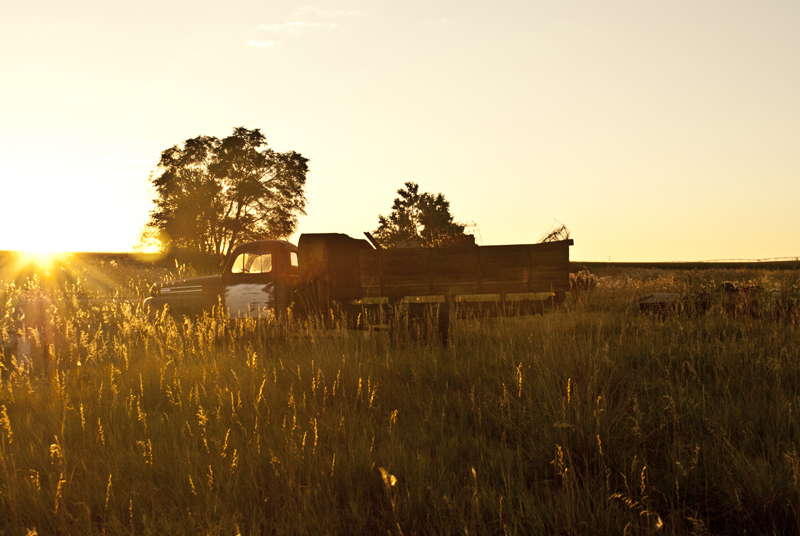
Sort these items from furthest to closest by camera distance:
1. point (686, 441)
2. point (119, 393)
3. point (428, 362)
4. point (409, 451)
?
point (428, 362)
point (119, 393)
point (686, 441)
point (409, 451)

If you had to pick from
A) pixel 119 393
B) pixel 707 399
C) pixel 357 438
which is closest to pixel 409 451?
pixel 357 438

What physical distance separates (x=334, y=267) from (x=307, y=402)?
318cm

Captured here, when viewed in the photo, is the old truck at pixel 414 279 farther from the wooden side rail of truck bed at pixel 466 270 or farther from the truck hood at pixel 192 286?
the truck hood at pixel 192 286

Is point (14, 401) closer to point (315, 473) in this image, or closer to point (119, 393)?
point (119, 393)

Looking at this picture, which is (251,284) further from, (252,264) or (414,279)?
(414,279)

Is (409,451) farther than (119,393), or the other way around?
(119,393)

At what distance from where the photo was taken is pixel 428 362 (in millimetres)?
5555

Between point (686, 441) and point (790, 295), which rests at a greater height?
point (790, 295)

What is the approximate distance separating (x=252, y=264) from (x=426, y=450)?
273 inches

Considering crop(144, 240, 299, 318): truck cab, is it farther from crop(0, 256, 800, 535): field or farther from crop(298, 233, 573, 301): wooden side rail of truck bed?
crop(0, 256, 800, 535): field

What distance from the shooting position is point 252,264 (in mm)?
9523

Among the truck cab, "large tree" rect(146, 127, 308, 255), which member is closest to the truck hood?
the truck cab

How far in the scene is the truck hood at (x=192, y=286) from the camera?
10.0 m

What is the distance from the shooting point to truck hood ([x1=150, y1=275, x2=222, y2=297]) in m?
10.0
